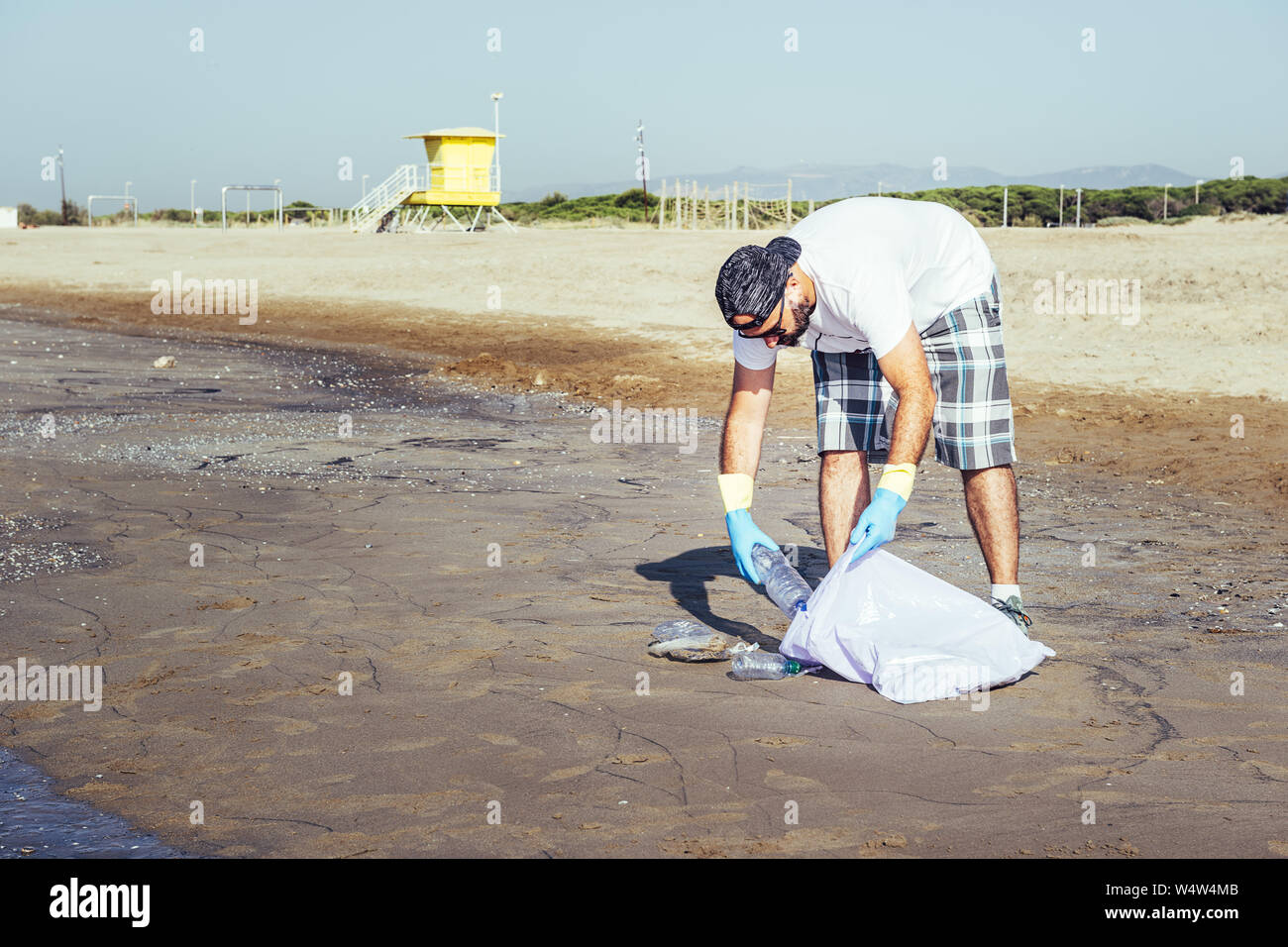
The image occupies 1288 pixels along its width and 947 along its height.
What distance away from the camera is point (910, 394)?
3752mm

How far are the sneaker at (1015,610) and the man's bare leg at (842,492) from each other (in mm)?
550

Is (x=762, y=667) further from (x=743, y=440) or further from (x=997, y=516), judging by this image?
(x=997, y=516)

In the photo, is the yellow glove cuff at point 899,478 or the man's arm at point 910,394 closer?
the man's arm at point 910,394

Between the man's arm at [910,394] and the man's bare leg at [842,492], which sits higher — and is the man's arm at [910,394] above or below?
above

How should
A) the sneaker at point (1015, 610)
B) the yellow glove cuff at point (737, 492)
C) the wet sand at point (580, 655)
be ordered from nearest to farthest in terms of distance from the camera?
the wet sand at point (580, 655) < the sneaker at point (1015, 610) < the yellow glove cuff at point (737, 492)

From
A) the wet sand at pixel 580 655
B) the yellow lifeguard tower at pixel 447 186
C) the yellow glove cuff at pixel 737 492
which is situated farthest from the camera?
the yellow lifeguard tower at pixel 447 186

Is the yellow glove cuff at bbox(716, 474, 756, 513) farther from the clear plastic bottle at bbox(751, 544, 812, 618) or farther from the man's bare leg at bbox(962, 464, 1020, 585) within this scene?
the man's bare leg at bbox(962, 464, 1020, 585)

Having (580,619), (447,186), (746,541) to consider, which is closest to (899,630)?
(746,541)

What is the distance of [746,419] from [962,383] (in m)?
0.72

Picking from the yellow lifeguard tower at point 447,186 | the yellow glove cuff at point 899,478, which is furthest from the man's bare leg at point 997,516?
the yellow lifeguard tower at point 447,186

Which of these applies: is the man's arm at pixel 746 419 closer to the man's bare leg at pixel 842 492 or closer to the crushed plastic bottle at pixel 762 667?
the man's bare leg at pixel 842 492

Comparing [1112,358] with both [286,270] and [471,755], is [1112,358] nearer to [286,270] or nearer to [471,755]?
[471,755]

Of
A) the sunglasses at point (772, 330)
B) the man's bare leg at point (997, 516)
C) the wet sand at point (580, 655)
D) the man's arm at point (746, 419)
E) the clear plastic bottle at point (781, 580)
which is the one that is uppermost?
the sunglasses at point (772, 330)

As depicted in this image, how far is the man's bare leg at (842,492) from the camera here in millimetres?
4430
